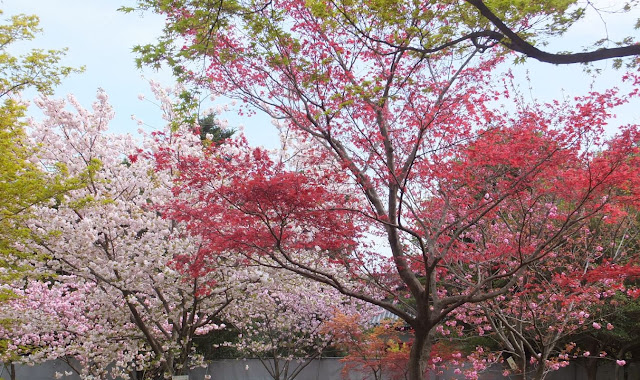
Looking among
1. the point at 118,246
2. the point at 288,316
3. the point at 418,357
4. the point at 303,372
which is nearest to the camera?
the point at 418,357

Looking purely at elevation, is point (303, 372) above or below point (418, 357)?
above

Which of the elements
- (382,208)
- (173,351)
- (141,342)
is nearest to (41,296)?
(141,342)

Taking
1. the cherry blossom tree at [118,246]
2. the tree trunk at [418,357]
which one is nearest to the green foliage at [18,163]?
the cherry blossom tree at [118,246]

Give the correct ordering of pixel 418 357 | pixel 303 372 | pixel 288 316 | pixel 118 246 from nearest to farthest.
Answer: pixel 418 357, pixel 118 246, pixel 288 316, pixel 303 372

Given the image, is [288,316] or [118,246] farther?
[288,316]

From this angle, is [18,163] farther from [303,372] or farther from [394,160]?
[303,372]

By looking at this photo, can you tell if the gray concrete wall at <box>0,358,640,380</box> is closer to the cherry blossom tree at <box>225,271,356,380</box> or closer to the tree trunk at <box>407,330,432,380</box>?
the cherry blossom tree at <box>225,271,356,380</box>

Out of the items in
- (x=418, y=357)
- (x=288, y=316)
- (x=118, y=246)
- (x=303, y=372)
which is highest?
(x=118, y=246)

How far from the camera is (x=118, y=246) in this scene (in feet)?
35.3

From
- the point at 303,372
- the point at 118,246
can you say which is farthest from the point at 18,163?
the point at 303,372

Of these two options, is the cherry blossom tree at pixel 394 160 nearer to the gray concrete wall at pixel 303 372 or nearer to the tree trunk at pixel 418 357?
the tree trunk at pixel 418 357

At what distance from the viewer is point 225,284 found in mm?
11000

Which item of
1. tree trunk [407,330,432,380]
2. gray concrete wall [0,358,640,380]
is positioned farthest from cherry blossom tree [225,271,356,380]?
tree trunk [407,330,432,380]

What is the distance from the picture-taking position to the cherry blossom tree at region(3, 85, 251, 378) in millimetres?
10453
